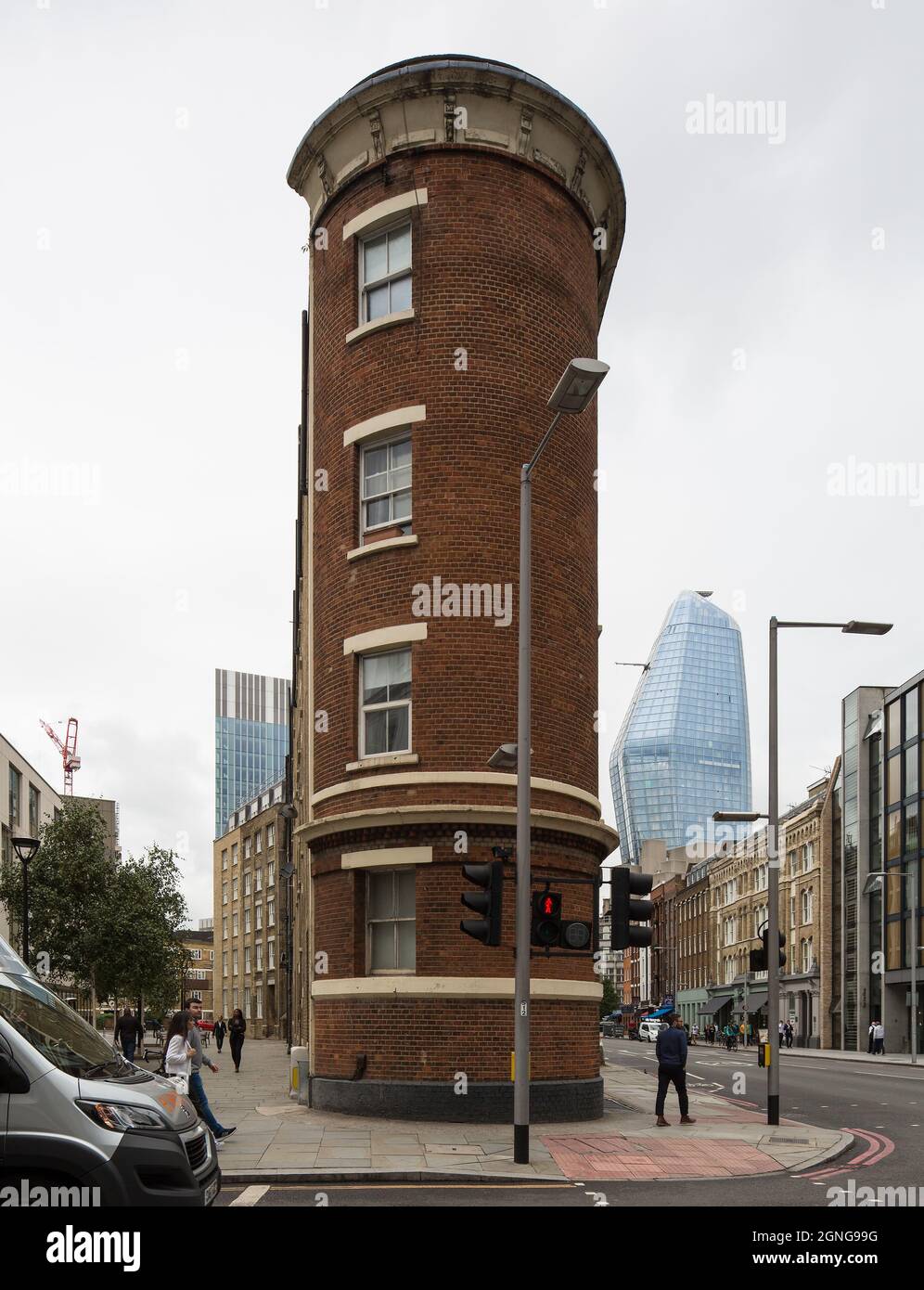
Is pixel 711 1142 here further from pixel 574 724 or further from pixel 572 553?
pixel 572 553

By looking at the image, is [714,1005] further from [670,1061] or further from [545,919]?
[545,919]

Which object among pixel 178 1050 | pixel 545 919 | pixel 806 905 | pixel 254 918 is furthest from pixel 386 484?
pixel 254 918

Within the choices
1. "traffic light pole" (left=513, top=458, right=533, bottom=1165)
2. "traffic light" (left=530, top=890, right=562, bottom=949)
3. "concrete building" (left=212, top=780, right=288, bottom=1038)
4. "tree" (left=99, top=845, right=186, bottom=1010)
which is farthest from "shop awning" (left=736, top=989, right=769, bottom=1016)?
"traffic light pole" (left=513, top=458, right=533, bottom=1165)

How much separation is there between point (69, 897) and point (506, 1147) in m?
29.9

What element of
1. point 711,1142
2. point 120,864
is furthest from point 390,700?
point 120,864

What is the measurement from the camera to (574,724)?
21.7 m

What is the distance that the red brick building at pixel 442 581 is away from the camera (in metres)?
19.5

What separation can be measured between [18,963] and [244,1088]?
20.0 m

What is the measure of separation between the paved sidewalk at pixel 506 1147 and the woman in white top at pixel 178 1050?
1.21 meters

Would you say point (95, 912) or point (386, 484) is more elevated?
point (386, 484)

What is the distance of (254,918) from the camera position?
273 feet

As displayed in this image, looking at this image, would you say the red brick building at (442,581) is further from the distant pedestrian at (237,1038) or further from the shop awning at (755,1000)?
the shop awning at (755,1000)

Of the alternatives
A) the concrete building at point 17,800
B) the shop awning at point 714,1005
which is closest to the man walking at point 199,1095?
the concrete building at point 17,800
